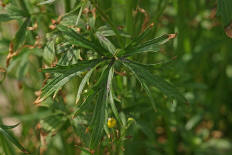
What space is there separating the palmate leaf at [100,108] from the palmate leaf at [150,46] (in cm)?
8

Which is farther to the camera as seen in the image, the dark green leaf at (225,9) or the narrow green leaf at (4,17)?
the narrow green leaf at (4,17)

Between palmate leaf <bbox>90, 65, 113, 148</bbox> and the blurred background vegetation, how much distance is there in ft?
0.48

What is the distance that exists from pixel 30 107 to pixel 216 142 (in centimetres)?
112

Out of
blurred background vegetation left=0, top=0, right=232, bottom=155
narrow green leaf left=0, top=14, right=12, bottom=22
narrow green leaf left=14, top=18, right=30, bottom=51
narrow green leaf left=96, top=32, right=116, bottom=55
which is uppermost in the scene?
narrow green leaf left=0, top=14, right=12, bottom=22

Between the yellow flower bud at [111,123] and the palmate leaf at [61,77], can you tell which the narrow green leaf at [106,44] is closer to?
the palmate leaf at [61,77]

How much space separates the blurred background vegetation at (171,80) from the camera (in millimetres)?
1216

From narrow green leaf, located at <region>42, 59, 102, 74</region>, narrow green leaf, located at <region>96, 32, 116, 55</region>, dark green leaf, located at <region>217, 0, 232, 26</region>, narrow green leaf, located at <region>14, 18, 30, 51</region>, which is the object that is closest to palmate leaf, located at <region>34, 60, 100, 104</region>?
narrow green leaf, located at <region>42, 59, 102, 74</region>

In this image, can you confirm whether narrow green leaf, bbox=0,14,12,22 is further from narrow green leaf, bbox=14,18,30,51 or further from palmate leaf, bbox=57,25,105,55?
palmate leaf, bbox=57,25,105,55

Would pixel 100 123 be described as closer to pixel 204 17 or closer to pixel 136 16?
pixel 136 16

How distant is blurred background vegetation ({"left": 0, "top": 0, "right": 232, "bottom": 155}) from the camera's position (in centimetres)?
122

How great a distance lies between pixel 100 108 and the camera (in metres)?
0.90

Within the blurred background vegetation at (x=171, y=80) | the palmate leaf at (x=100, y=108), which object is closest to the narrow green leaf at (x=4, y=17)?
the blurred background vegetation at (x=171, y=80)

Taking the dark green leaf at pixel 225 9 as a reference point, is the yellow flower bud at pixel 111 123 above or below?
below

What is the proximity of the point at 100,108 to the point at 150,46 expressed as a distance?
8.8 inches
